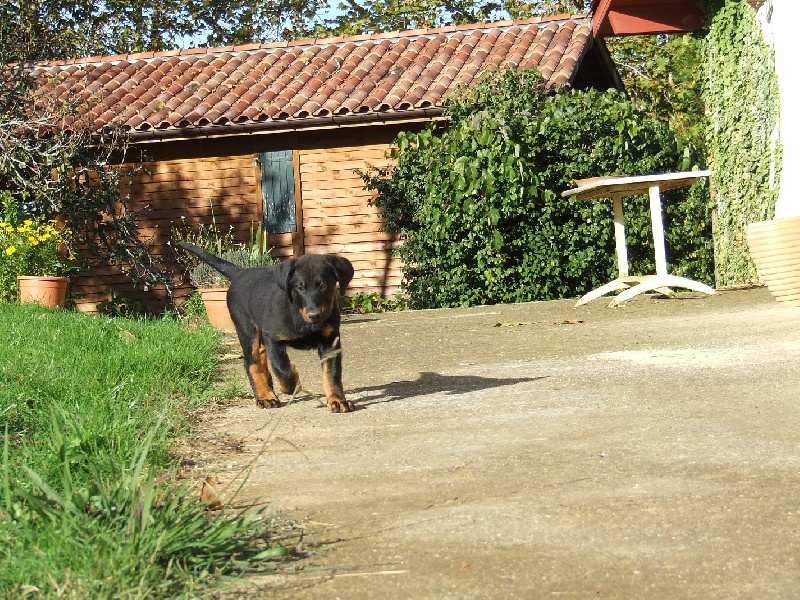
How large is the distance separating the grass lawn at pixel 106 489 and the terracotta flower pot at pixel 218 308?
3.96 metres

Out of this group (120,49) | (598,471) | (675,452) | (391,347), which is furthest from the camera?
(120,49)

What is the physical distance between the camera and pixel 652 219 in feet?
35.0

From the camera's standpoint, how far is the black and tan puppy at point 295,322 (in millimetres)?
5629

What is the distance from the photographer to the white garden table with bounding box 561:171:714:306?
10172 mm

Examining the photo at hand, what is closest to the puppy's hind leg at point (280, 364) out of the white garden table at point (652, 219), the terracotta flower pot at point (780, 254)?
the terracotta flower pot at point (780, 254)

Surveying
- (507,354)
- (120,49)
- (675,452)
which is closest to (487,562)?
(675,452)

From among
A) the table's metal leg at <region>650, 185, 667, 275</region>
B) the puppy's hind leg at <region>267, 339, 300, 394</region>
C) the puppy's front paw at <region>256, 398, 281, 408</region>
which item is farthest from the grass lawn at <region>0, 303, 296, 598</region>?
the table's metal leg at <region>650, 185, 667, 275</region>

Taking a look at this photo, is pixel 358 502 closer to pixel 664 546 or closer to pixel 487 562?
pixel 487 562

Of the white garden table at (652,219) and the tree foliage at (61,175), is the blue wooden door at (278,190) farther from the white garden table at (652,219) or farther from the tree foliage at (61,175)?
the white garden table at (652,219)

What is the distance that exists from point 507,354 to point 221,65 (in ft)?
40.9

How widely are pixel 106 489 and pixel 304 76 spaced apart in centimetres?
1488

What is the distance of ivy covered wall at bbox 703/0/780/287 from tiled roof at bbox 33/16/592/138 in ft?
7.30

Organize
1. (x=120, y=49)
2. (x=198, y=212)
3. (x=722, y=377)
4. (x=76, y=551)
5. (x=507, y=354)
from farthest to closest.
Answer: (x=120, y=49) < (x=198, y=212) < (x=507, y=354) < (x=722, y=377) < (x=76, y=551)

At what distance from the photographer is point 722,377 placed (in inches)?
238
